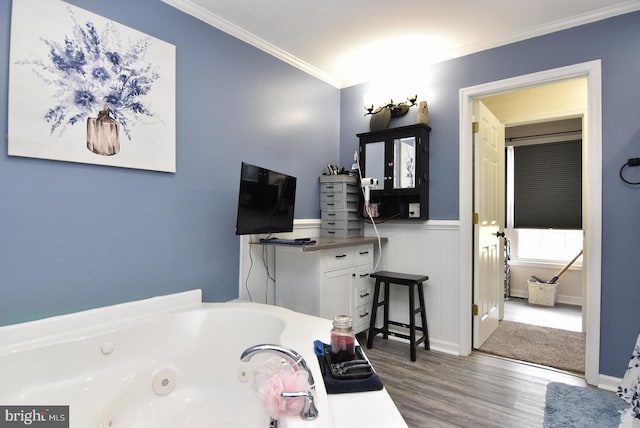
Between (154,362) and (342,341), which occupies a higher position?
(342,341)

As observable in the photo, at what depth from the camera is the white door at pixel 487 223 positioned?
120 inches

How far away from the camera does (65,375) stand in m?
1.58

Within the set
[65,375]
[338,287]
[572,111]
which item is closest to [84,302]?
[65,375]

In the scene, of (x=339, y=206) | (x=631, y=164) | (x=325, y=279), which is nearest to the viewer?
(x=631, y=164)

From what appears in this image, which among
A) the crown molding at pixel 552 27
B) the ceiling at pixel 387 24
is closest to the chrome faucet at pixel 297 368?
the ceiling at pixel 387 24

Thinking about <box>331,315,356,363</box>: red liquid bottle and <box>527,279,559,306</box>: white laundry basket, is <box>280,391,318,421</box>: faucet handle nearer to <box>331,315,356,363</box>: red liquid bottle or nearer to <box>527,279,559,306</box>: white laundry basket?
<box>331,315,356,363</box>: red liquid bottle

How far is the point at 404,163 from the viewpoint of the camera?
314 centimetres

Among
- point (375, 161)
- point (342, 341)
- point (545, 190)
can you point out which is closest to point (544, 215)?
point (545, 190)

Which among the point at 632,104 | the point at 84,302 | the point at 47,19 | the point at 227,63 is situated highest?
the point at 227,63

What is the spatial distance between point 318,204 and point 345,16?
5.29ft

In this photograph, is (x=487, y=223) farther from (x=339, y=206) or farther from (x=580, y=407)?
(x=580, y=407)

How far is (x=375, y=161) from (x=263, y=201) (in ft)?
4.28

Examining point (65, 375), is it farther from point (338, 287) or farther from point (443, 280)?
point (443, 280)

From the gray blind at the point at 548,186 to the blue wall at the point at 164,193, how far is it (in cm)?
→ 345
